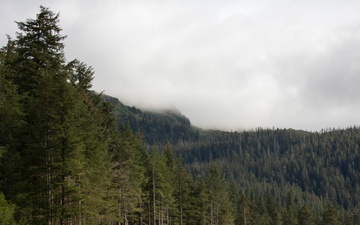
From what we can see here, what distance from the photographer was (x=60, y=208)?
27.2 meters

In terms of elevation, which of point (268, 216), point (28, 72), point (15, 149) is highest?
point (28, 72)

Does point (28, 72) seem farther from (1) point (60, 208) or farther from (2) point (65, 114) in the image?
(1) point (60, 208)

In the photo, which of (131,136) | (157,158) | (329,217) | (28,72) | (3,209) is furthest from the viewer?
(329,217)

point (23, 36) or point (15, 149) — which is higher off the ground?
point (23, 36)

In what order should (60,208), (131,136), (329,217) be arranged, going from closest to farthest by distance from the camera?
(60,208) < (131,136) < (329,217)

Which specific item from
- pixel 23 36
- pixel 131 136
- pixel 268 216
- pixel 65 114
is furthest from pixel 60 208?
pixel 268 216

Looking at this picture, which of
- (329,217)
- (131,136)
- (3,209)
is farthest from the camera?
(329,217)

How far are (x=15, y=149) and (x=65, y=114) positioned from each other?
15.6ft

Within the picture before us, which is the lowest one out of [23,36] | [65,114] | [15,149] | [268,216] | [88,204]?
[268,216]

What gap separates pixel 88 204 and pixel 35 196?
419 cm

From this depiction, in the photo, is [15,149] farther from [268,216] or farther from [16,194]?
[268,216]

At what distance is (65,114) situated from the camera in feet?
90.3

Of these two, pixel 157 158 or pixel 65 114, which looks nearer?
pixel 65 114

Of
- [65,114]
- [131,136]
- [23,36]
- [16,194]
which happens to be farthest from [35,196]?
[131,136]
